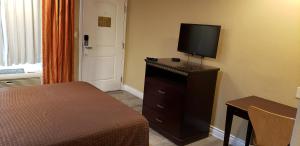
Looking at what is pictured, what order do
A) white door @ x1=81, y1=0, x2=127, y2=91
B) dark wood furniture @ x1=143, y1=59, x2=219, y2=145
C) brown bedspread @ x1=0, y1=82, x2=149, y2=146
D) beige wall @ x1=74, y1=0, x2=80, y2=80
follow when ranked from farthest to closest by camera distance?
white door @ x1=81, y1=0, x2=127, y2=91 < beige wall @ x1=74, y1=0, x2=80, y2=80 < dark wood furniture @ x1=143, y1=59, x2=219, y2=145 < brown bedspread @ x1=0, y1=82, x2=149, y2=146

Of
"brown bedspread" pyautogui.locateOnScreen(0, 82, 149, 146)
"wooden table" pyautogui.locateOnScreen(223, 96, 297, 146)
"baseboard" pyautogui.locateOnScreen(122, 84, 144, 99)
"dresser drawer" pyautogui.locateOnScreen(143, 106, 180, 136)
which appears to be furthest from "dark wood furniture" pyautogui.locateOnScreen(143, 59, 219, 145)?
"baseboard" pyautogui.locateOnScreen(122, 84, 144, 99)

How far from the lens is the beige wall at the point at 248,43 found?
2.51m

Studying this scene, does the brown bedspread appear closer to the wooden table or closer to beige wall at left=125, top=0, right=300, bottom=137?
the wooden table

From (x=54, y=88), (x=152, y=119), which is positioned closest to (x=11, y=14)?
(x=54, y=88)

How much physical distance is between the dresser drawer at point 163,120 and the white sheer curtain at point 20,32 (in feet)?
6.57

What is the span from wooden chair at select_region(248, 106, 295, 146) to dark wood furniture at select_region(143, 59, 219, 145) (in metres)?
0.95

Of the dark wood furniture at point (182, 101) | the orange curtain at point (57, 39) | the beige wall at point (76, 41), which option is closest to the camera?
the dark wood furniture at point (182, 101)

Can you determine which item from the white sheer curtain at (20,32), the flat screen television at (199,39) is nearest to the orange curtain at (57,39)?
the white sheer curtain at (20,32)

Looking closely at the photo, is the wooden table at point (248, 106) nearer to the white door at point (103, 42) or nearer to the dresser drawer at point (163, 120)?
the dresser drawer at point (163, 120)

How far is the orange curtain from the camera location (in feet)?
12.3

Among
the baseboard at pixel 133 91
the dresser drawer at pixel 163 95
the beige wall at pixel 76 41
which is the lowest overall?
the baseboard at pixel 133 91

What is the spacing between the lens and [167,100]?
10.2 ft

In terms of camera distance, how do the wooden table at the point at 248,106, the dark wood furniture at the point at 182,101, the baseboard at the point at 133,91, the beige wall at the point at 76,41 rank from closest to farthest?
the wooden table at the point at 248,106
the dark wood furniture at the point at 182,101
the beige wall at the point at 76,41
the baseboard at the point at 133,91

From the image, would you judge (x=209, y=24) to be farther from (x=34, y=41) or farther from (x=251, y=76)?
(x=34, y=41)
